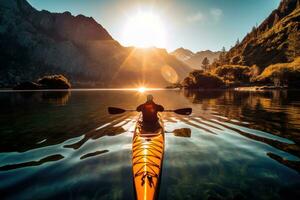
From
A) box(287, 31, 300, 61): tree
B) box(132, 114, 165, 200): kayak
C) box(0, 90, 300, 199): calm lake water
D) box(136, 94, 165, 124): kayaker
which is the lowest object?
box(0, 90, 300, 199): calm lake water

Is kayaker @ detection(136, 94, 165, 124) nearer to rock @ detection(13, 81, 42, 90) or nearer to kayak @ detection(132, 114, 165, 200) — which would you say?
kayak @ detection(132, 114, 165, 200)

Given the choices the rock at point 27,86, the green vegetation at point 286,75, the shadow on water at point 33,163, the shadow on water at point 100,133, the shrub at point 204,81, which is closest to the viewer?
→ the shadow on water at point 33,163

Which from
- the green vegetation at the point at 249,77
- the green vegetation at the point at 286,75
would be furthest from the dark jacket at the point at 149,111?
the green vegetation at the point at 286,75

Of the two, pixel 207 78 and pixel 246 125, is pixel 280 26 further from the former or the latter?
pixel 246 125

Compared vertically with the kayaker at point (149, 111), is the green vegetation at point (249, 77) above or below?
above

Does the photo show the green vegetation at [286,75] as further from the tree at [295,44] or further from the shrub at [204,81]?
the tree at [295,44]

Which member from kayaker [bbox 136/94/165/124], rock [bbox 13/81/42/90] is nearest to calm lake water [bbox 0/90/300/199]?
kayaker [bbox 136/94/165/124]

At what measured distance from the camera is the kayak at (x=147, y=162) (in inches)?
237

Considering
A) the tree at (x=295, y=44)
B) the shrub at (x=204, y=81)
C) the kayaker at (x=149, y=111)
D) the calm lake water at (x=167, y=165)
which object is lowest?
the calm lake water at (x=167, y=165)

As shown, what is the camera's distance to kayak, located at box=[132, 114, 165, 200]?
237 inches

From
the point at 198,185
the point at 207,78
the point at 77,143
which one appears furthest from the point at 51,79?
the point at 198,185

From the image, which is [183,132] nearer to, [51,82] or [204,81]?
[204,81]

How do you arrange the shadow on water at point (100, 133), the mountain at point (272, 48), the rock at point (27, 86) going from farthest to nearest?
the mountain at point (272, 48)
the rock at point (27, 86)
the shadow on water at point (100, 133)

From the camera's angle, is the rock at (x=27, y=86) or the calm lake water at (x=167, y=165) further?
the rock at (x=27, y=86)
